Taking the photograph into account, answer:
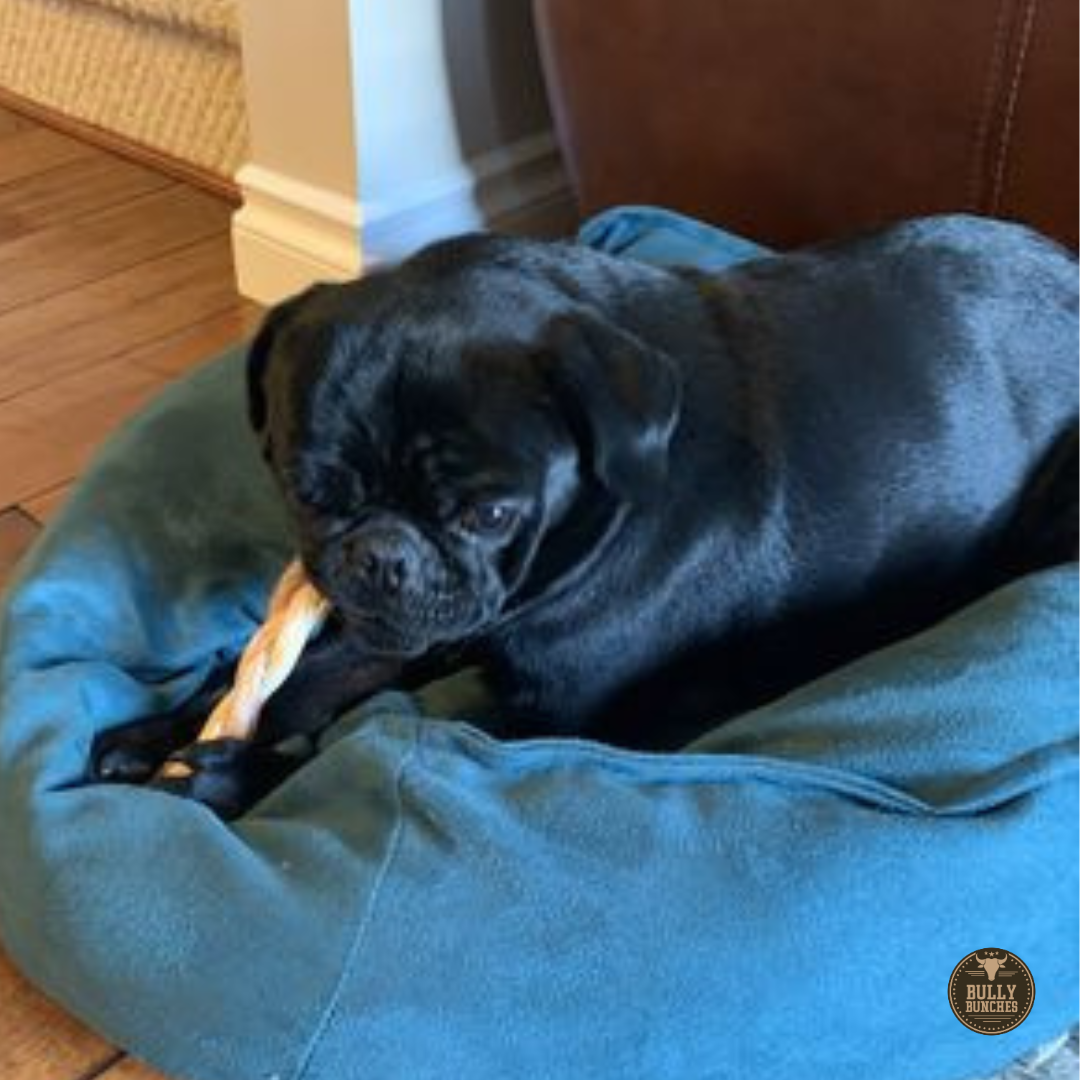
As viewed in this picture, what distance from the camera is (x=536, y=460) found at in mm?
1077

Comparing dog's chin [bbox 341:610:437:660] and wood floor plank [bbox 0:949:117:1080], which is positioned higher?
dog's chin [bbox 341:610:437:660]

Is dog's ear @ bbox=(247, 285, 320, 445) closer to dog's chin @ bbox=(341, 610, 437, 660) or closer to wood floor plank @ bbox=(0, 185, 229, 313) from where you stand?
dog's chin @ bbox=(341, 610, 437, 660)

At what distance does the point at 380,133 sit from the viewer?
1.96 m

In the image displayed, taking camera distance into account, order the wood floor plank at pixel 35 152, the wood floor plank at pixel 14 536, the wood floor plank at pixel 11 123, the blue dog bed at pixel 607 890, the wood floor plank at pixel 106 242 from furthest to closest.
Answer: the wood floor plank at pixel 11 123 → the wood floor plank at pixel 35 152 → the wood floor plank at pixel 106 242 → the wood floor plank at pixel 14 536 → the blue dog bed at pixel 607 890

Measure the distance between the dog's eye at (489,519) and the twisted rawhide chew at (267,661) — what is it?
0.21 metres

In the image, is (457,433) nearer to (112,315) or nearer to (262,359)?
(262,359)

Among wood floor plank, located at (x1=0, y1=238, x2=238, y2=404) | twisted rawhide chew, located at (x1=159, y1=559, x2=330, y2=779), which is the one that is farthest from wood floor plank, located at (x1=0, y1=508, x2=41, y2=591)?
twisted rawhide chew, located at (x1=159, y1=559, x2=330, y2=779)

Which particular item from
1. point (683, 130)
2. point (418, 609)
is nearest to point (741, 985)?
point (418, 609)

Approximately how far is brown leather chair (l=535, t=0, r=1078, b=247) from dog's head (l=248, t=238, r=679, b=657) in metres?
0.61

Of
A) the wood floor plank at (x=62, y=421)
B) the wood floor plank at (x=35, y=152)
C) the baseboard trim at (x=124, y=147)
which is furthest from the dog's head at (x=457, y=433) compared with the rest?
the wood floor plank at (x=35, y=152)

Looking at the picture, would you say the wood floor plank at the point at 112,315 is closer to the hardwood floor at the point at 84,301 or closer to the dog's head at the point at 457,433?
the hardwood floor at the point at 84,301

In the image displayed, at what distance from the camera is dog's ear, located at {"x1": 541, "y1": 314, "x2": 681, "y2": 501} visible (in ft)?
3.49

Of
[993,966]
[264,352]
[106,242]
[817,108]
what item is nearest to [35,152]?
[106,242]

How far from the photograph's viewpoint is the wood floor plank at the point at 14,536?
5.46ft
